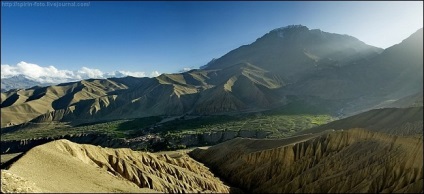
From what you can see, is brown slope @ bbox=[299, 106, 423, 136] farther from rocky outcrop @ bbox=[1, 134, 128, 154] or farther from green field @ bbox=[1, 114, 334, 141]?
rocky outcrop @ bbox=[1, 134, 128, 154]

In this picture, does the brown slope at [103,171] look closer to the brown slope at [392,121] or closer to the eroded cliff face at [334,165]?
the eroded cliff face at [334,165]

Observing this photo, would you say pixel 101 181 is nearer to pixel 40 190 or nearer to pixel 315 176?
pixel 40 190

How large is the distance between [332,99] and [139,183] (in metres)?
175

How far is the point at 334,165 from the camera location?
46.9 metres

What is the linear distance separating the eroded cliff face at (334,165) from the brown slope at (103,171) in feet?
19.8

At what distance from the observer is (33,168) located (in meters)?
33.1

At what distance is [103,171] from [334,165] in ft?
97.6

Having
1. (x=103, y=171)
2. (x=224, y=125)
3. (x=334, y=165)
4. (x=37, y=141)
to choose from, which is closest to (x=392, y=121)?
(x=334, y=165)

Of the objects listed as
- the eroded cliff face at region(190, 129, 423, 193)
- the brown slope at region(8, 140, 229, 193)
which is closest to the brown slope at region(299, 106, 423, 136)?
the eroded cliff face at region(190, 129, 423, 193)

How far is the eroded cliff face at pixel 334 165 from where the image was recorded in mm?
40625

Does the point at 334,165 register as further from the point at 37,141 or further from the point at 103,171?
the point at 37,141

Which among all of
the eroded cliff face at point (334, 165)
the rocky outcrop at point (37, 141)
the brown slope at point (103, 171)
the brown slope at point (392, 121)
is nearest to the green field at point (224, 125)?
the rocky outcrop at point (37, 141)

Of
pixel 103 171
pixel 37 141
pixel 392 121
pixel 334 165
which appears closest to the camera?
pixel 103 171

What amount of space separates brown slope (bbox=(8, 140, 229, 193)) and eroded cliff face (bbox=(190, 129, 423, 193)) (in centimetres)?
604
